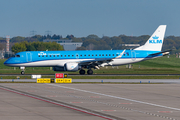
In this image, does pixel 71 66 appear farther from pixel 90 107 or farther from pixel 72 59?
pixel 90 107

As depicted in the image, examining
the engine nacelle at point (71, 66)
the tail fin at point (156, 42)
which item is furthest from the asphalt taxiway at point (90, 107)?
the tail fin at point (156, 42)

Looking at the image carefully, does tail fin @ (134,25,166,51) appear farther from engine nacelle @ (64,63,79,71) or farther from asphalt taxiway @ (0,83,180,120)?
asphalt taxiway @ (0,83,180,120)

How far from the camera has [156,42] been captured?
198ft

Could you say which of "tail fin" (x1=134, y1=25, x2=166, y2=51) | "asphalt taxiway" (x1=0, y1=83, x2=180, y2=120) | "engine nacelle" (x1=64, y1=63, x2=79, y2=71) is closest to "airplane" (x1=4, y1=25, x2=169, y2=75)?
"engine nacelle" (x1=64, y1=63, x2=79, y2=71)

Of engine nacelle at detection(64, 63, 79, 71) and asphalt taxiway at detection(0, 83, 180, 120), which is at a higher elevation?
engine nacelle at detection(64, 63, 79, 71)

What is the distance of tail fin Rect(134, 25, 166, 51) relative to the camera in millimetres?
59625

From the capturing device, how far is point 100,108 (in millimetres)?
21047

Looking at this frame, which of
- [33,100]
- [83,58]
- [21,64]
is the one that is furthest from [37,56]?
[33,100]

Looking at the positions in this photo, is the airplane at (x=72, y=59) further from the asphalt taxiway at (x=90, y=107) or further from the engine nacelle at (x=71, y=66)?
the asphalt taxiway at (x=90, y=107)

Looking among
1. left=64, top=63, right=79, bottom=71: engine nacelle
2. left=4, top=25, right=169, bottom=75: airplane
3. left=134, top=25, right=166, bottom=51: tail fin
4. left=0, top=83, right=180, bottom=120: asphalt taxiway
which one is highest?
Result: left=134, top=25, right=166, bottom=51: tail fin

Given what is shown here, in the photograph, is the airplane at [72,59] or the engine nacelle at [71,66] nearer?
the engine nacelle at [71,66]

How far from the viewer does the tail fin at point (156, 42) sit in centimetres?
5962

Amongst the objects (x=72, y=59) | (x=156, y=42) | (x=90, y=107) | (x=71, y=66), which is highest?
(x=156, y=42)

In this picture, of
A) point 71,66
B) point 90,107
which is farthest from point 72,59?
point 90,107
